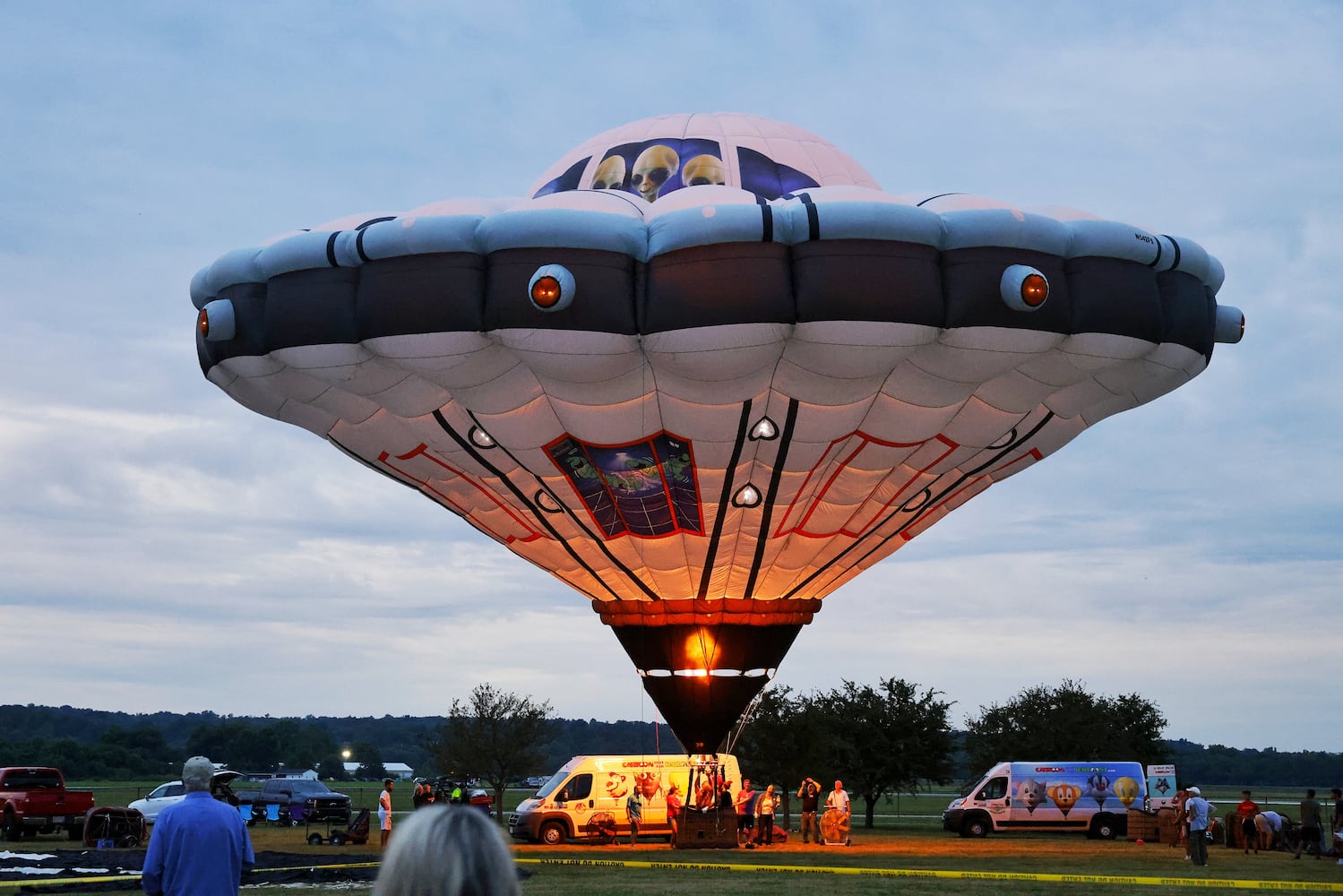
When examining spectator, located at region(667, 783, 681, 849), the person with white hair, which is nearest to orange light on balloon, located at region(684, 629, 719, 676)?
spectator, located at region(667, 783, 681, 849)

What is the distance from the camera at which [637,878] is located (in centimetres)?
1848

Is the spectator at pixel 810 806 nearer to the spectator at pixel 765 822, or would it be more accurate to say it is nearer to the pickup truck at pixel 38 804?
the spectator at pixel 765 822

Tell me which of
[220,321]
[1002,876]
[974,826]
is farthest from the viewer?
[974,826]

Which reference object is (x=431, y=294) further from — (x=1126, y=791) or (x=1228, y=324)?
(x=1126, y=791)

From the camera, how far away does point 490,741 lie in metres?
45.1

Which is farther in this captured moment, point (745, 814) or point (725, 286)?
point (745, 814)

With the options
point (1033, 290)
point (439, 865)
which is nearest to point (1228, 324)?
point (1033, 290)

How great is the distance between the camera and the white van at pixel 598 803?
91.7 feet

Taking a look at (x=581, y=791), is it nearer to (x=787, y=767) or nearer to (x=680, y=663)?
(x=680, y=663)

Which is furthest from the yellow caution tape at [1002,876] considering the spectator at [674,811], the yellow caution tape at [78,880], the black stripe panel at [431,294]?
the black stripe panel at [431,294]

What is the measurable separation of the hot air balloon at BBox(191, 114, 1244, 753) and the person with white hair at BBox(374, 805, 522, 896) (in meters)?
13.5

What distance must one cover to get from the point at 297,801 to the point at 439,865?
35.1m

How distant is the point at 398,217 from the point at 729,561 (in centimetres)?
793

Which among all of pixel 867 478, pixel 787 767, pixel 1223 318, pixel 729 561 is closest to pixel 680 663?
pixel 729 561
